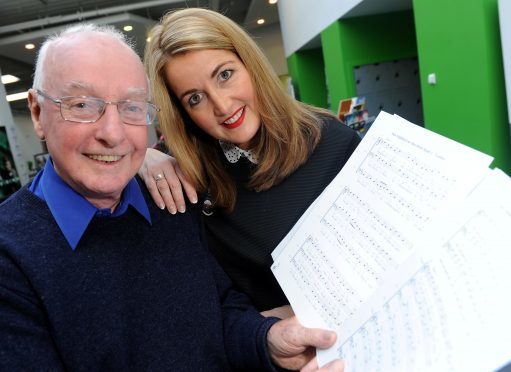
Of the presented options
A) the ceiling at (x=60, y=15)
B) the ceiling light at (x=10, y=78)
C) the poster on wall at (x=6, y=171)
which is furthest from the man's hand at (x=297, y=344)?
the ceiling light at (x=10, y=78)

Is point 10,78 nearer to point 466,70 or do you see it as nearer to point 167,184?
Result: point 466,70

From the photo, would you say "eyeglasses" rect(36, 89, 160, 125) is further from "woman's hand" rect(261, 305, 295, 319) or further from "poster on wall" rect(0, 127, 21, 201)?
"poster on wall" rect(0, 127, 21, 201)

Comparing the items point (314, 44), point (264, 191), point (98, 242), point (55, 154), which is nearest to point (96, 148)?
point (55, 154)

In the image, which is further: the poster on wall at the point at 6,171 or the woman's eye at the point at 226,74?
the poster on wall at the point at 6,171

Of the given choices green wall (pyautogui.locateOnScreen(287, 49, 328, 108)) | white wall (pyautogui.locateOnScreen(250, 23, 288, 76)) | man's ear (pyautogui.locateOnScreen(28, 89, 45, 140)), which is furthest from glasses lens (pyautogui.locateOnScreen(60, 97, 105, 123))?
white wall (pyautogui.locateOnScreen(250, 23, 288, 76))

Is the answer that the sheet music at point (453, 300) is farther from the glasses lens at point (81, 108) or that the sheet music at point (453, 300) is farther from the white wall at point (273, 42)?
the white wall at point (273, 42)

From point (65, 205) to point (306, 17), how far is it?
8178 millimetres

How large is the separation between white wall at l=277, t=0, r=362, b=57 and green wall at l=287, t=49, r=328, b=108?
1.14 ft

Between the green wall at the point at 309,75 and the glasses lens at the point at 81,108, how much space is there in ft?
32.1

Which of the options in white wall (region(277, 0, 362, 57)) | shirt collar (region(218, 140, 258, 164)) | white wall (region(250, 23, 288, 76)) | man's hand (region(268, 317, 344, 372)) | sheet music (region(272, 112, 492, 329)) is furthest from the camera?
white wall (region(250, 23, 288, 76))

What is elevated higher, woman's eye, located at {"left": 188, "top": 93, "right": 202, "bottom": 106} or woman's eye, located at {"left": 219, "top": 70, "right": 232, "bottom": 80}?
woman's eye, located at {"left": 219, "top": 70, "right": 232, "bottom": 80}

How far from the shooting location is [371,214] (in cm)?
82

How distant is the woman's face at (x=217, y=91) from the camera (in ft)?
4.07

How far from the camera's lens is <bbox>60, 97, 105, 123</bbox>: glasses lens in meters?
0.95
